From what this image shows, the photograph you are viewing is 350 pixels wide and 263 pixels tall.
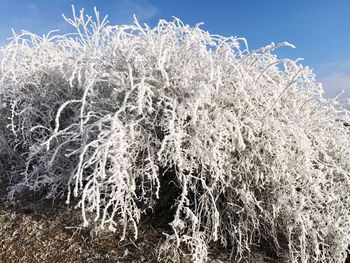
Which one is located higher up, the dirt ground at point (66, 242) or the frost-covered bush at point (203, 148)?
the frost-covered bush at point (203, 148)

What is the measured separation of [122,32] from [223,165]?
1.43 meters

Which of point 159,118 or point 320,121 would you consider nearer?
point 159,118

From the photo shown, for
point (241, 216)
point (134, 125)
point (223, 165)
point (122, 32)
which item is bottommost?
point (241, 216)

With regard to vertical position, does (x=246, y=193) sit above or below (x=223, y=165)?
below

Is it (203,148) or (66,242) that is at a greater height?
(203,148)

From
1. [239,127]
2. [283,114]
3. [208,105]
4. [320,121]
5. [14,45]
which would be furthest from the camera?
[14,45]

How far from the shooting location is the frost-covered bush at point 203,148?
9.50ft

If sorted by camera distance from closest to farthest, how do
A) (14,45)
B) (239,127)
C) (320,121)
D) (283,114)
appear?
1. (239,127)
2. (283,114)
3. (320,121)
4. (14,45)

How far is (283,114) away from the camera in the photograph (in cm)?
335

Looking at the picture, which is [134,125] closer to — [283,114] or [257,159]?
[257,159]

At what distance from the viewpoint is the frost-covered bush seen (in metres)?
2.90

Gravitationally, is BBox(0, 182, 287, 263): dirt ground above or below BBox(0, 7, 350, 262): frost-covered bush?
below

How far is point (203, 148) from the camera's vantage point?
2951mm

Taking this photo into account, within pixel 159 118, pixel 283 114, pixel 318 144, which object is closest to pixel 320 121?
pixel 318 144
